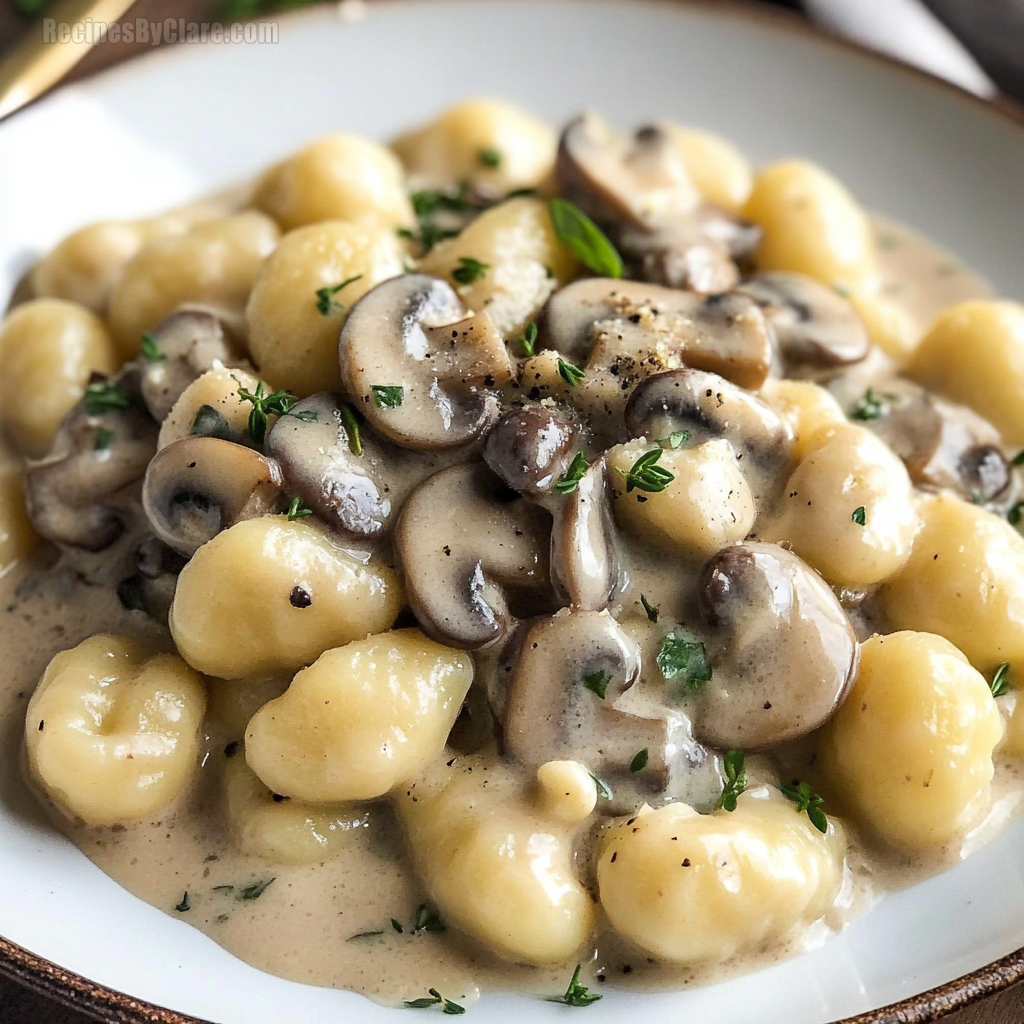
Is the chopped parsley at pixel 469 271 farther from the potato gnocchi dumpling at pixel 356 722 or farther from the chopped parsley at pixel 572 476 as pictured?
the potato gnocchi dumpling at pixel 356 722

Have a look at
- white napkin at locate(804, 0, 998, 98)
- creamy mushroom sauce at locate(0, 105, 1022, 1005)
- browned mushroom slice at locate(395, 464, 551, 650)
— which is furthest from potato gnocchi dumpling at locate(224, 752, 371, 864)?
white napkin at locate(804, 0, 998, 98)

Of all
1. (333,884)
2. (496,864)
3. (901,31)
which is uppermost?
(901,31)

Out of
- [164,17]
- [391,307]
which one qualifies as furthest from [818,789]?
[164,17]

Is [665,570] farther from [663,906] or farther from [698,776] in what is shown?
[663,906]

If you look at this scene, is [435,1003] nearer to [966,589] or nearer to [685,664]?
[685,664]

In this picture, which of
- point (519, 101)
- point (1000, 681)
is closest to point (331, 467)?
point (1000, 681)

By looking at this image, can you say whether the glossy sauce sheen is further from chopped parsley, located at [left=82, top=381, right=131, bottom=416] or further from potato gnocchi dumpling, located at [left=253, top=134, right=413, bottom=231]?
potato gnocchi dumpling, located at [left=253, top=134, right=413, bottom=231]
